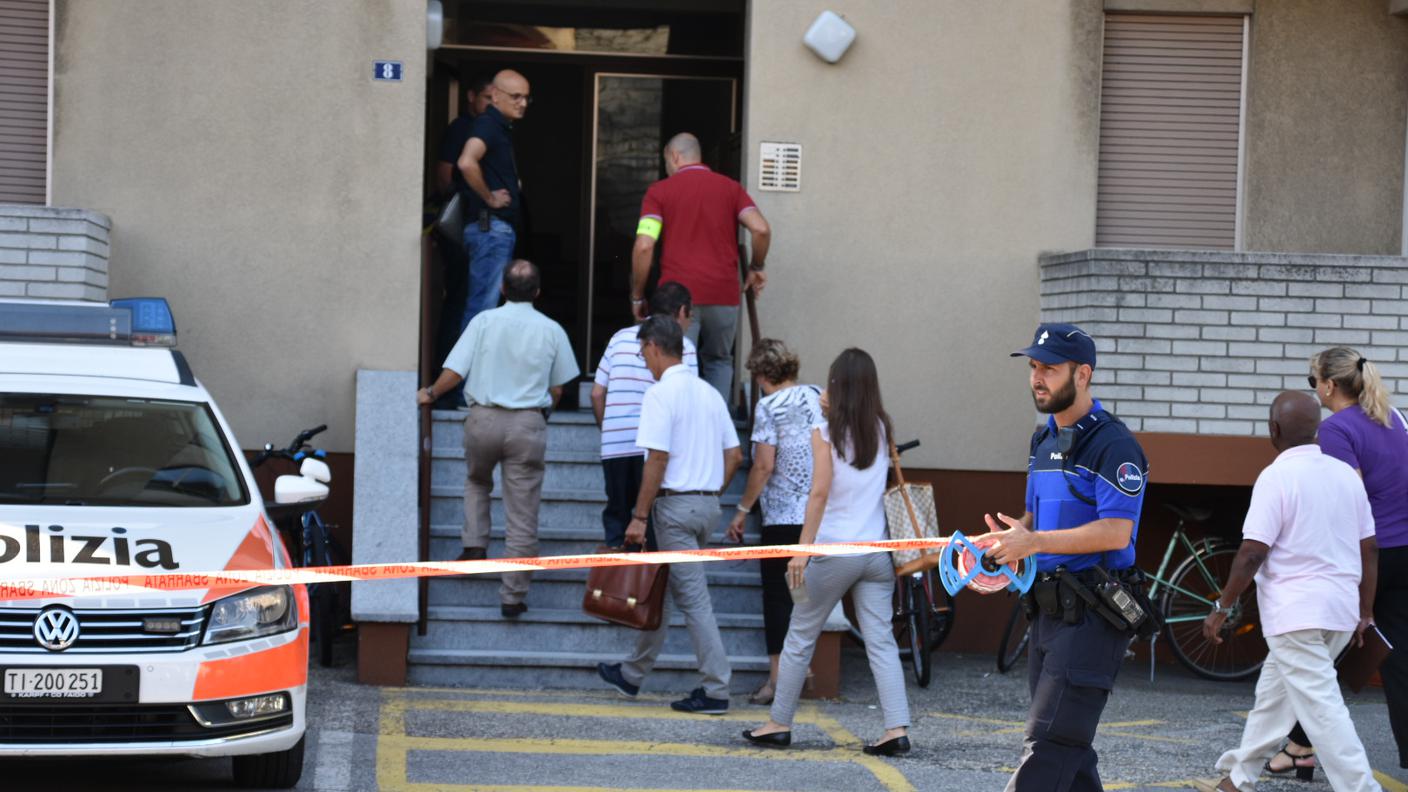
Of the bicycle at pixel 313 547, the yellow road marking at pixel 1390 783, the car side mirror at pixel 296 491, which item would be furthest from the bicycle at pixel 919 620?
the car side mirror at pixel 296 491

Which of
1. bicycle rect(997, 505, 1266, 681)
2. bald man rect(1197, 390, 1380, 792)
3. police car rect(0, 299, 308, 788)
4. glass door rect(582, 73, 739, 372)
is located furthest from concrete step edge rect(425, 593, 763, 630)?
glass door rect(582, 73, 739, 372)

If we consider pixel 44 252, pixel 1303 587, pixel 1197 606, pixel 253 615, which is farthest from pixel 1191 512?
pixel 44 252

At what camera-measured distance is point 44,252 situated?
31.7 ft

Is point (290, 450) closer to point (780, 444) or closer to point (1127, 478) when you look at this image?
point (780, 444)

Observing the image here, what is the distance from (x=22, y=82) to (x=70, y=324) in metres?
3.81

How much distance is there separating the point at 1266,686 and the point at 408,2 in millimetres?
6613

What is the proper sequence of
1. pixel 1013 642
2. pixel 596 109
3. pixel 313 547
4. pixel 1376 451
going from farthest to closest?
pixel 596 109 → pixel 1013 642 → pixel 313 547 → pixel 1376 451

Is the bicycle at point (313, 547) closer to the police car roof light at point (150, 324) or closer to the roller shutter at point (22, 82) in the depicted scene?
the police car roof light at point (150, 324)

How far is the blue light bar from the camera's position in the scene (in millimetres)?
7453

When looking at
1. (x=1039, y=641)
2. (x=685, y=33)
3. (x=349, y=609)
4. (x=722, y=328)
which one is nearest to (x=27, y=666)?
(x=1039, y=641)

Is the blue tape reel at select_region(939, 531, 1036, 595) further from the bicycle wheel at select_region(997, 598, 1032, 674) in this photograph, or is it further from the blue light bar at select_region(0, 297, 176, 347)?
the bicycle wheel at select_region(997, 598, 1032, 674)

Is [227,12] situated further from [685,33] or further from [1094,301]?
[1094,301]

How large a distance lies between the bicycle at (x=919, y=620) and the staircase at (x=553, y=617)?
78 cm

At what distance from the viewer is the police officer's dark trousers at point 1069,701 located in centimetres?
518
